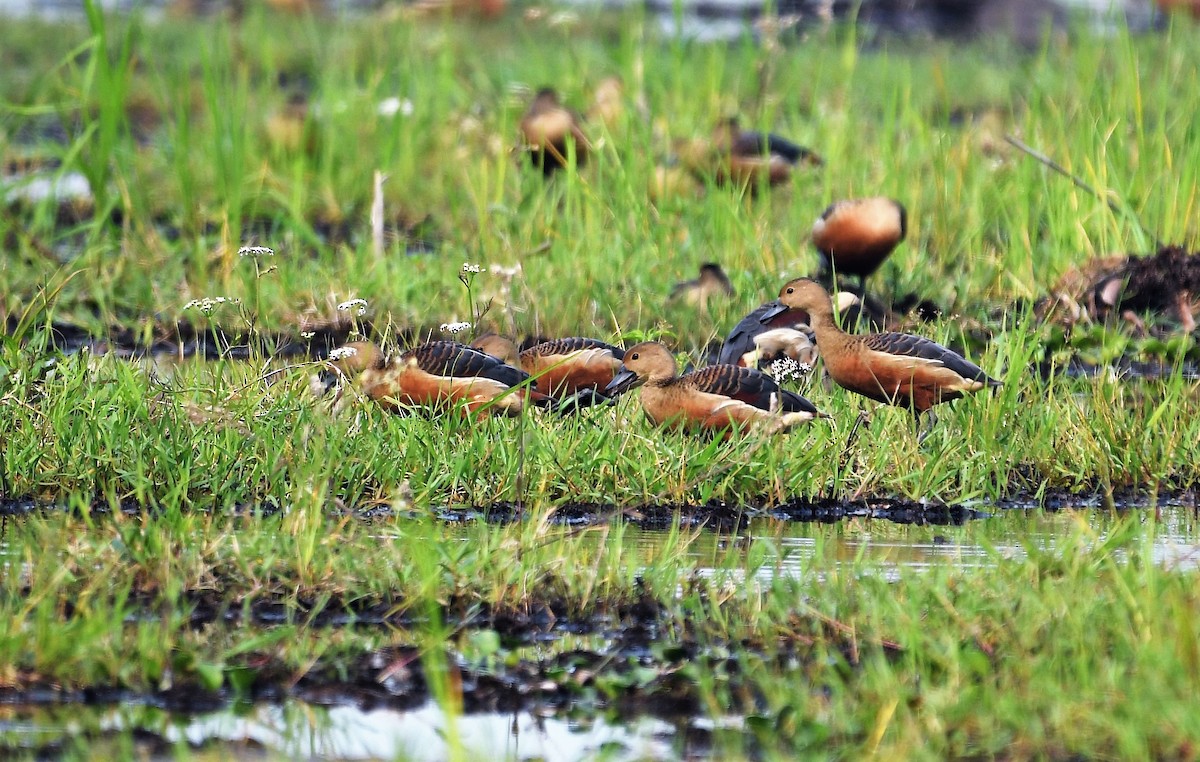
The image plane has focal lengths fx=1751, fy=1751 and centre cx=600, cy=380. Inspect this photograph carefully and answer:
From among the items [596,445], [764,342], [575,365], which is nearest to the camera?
[596,445]

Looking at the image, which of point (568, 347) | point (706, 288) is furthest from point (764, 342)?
point (568, 347)

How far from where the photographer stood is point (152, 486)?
507 centimetres

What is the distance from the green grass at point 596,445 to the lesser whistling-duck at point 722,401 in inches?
3.4

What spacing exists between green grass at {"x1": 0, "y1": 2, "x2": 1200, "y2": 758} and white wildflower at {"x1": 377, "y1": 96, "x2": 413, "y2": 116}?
110 millimetres

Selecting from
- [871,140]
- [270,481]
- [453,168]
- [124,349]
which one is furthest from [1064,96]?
[270,481]

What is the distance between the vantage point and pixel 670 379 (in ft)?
18.9

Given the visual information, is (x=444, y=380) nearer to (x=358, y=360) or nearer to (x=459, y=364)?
(x=459, y=364)

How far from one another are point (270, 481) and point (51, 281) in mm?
2842

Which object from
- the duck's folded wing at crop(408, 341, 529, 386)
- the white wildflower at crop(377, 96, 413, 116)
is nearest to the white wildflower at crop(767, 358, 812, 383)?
the duck's folded wing at crop(408, 341, 529, 386)

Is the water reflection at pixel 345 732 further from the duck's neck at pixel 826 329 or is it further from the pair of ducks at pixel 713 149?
the pair of ducks at pixel 713 149

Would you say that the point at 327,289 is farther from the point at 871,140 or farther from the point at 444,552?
the point at 871,140

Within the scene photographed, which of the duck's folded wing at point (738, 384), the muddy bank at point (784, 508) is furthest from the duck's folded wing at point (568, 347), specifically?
the muddy bank at point (784, 508)

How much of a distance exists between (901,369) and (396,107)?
4990 millimetres

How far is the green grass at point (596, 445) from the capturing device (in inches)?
140
